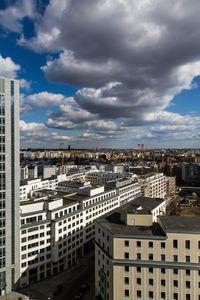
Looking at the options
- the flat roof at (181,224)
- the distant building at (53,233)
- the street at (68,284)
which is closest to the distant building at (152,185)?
the distant building at (53,233)

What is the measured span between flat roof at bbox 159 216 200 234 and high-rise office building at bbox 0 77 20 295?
29.0m

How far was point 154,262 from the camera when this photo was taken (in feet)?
93.2

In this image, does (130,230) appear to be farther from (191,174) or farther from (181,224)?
(191,174)

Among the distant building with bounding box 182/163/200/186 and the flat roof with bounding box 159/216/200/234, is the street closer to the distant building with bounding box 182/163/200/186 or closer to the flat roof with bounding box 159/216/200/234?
the flat roof with bounding box 159/216/200/234

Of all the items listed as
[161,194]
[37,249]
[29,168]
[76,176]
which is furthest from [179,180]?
[37,249]

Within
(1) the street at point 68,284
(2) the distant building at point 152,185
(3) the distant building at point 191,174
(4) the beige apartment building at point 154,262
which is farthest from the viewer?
(3) the distant building at point 191,174

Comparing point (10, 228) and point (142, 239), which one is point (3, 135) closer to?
point (10, 228)

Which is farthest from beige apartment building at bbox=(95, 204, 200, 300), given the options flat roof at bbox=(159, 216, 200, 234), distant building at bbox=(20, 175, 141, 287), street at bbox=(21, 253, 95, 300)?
distant building at bbox=(20, 175, 141, 287)

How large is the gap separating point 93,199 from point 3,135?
29.4 metres

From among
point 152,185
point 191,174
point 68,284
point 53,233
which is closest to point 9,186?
point 53,233

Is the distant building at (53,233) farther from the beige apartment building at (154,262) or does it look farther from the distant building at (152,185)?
the distant building at (152,185)

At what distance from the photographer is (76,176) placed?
107 meters

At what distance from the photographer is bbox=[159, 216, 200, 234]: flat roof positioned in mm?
28281

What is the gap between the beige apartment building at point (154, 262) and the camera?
27.7 m
